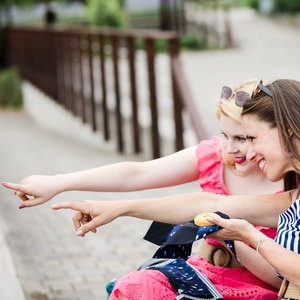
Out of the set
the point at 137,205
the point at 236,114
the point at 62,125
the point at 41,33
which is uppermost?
the point at 236,114

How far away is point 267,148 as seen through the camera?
2576 mm

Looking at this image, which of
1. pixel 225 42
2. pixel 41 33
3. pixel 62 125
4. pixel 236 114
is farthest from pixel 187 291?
pixel 225 42

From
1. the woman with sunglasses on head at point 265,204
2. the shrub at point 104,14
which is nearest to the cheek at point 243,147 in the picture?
the woman with sunglasses on head at point 265,204

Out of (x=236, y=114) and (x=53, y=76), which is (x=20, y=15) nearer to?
(x=53, y=76)

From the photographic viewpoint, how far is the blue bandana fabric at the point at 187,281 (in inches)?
112

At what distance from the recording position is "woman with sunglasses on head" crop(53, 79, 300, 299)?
251cm

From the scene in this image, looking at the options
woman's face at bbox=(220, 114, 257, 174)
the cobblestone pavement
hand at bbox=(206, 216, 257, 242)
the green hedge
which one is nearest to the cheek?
woman's face at bbox=(220, 114, 257, 174)

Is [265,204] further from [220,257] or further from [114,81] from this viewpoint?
[114,81]

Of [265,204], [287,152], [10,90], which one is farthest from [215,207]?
[10,90]

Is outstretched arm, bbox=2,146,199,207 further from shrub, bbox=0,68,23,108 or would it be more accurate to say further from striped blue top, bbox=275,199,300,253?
shrub, bbox=0,68,23,108

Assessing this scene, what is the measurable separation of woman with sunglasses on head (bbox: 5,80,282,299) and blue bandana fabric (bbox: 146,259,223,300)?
3 cm

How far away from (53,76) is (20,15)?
38.3ft

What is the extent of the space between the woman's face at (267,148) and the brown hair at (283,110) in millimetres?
19

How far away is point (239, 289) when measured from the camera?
9.58 ft
